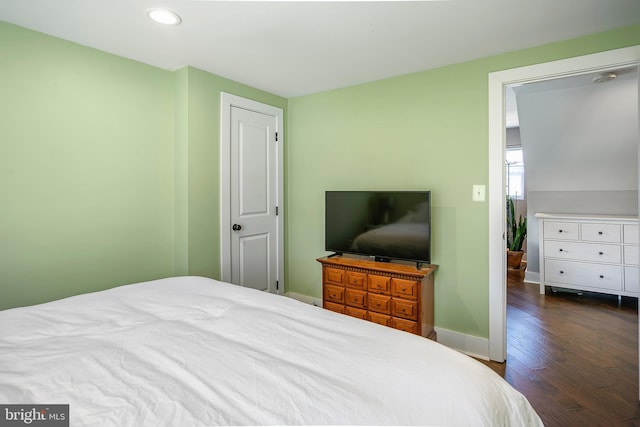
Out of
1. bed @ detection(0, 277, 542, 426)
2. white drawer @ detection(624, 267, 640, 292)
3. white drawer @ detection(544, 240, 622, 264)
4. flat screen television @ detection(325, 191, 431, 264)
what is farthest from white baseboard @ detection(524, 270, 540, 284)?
bed @ detection(0, 277, 542, 426)

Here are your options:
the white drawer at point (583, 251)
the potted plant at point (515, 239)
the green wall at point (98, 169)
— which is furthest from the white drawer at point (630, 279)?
the green wall at point (98, 169)

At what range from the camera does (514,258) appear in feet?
17.6

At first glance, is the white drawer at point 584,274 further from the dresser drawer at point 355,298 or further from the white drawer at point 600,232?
the dresser drawer at point 355,298

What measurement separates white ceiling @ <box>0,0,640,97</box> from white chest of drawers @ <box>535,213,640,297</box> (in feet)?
8.98

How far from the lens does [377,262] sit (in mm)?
2936

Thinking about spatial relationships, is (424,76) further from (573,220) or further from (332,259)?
(573,220)

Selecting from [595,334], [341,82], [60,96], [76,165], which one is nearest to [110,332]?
[76,165]

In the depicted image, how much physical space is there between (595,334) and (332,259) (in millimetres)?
2511

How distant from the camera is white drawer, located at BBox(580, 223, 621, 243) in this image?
12.8 feet

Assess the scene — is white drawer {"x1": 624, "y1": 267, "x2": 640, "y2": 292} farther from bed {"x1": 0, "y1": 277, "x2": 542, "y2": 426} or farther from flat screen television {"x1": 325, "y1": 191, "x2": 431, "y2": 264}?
bed {"x1": 0, "y1": 277, "x2": 542, "y2": 426}

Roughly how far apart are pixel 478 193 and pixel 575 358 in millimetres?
1489

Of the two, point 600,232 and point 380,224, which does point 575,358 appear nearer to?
point 380,224

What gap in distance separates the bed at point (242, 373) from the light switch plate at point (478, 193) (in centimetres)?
177

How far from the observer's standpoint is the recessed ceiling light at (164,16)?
1974mm
